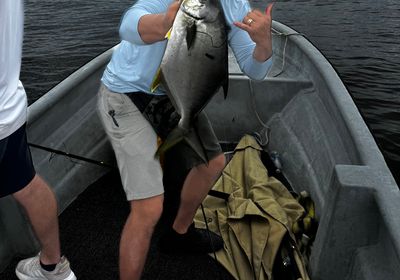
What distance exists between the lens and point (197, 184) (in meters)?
3.16

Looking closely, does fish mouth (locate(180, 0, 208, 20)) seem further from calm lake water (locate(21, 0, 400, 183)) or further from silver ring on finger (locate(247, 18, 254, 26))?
calm lake water (locate(21, 0, 400, 183))

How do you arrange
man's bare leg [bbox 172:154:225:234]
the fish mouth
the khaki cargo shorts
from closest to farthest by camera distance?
the fish mouth < the khaki cargo shorts < man's bare leg [bbox 172:154:225:234]

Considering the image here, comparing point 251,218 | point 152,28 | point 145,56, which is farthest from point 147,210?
point 251,218

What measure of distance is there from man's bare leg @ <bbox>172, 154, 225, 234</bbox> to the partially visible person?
0.92 metres

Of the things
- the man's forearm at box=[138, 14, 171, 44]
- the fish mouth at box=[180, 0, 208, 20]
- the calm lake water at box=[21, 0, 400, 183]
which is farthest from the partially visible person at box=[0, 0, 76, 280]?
the calm lake water at box=[21, 0, 400, 183]

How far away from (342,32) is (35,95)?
35.5 ft

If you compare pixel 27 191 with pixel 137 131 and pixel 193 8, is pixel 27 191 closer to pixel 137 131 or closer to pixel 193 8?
pixel 137 131

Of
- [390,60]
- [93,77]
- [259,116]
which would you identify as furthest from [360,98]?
[93,77]

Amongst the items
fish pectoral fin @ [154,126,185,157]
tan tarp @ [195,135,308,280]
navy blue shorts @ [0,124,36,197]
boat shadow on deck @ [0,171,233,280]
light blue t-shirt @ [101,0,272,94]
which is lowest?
boat shadow on deck @ [0,171,233,280]

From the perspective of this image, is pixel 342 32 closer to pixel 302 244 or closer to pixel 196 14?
pixel 302 244

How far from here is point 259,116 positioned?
5.33m

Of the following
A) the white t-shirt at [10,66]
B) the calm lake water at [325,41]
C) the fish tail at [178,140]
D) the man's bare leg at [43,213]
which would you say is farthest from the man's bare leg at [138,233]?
the calm lake water at [325,41]

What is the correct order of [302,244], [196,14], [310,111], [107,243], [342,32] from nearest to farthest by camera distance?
[196,14] < [302,244] < [107,243] < [310,111] < [342,32]

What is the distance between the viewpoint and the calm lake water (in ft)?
32.0
